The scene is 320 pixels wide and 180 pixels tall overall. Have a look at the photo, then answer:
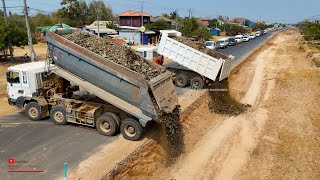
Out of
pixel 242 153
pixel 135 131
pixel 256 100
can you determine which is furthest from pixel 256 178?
pixel 256 100

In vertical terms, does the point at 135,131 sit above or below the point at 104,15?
below

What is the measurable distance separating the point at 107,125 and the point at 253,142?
536 cm

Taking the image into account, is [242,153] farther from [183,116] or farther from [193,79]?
[193,79]

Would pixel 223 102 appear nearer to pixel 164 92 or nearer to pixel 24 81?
pixel 164 92

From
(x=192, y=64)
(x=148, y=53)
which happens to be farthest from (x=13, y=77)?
(x=148, y=53)

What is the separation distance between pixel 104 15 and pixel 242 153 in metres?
74.9

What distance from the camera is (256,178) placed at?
8.39 m

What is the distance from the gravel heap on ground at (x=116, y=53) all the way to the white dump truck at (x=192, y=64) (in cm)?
660

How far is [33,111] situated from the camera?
12.0 metres

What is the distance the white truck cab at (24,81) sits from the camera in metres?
11.7

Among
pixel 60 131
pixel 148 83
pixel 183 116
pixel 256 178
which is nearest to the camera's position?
pixel 256 178

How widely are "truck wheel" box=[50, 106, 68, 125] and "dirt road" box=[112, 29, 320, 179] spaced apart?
4.01m

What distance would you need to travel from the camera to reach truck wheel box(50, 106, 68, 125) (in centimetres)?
1148

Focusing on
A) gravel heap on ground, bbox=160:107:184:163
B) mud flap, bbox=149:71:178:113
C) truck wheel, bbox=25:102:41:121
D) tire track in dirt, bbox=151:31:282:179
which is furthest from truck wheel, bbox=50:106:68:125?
tire track in dirt, bbox=151:31:282:179
